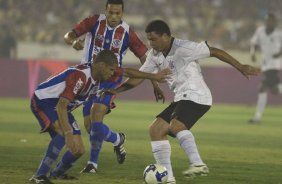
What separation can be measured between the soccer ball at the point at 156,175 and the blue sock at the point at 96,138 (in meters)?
1.51

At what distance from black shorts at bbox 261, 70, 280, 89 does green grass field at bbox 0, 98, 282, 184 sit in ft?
3.07

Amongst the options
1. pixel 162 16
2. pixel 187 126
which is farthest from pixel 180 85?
pixel 162 16

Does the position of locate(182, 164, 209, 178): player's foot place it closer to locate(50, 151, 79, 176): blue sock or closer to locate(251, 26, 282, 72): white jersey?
locate(50, 151, 79, 176): blue sock

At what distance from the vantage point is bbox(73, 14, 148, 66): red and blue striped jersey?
31.3 ft

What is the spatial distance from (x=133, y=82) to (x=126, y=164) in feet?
5.00

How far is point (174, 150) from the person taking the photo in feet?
39.1

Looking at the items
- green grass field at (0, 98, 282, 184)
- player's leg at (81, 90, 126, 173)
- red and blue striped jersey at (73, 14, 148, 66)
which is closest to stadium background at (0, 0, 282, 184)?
green grass field at (0, 98, 282, 184)

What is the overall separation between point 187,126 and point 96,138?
136 cm

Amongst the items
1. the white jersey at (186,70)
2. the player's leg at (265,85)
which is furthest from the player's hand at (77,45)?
the player's leg at (265,85)

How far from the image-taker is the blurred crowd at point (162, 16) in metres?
29.5

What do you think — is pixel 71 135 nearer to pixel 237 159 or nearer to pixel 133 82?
pixel 133 82

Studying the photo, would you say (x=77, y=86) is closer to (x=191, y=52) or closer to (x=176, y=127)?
(x=176, y=127)

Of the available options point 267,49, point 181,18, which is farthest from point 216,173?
point 181,18

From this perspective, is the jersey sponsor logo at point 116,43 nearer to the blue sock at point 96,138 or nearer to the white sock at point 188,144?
the blue sock at point 96,138
